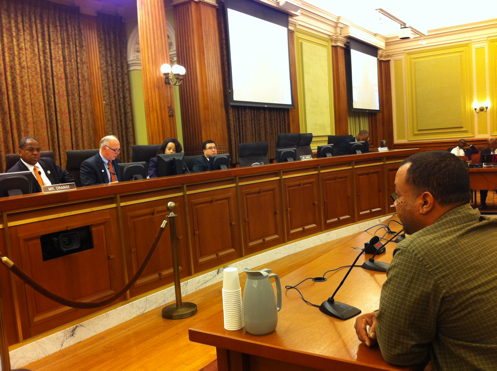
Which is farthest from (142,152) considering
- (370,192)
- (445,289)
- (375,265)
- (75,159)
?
(445,289)

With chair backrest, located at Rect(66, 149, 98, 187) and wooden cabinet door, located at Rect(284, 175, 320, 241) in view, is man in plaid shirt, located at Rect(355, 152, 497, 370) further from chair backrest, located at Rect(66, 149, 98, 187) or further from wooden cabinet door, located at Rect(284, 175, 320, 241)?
chair backrest, located at Rect(66, 149, 98, 187)

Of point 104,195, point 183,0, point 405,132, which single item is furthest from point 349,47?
point 104,195

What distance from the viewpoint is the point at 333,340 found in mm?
1186

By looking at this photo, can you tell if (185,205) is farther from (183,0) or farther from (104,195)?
(183,0)

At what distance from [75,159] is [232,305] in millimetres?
3564

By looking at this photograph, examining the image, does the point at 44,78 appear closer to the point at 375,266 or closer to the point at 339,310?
the point at 375,266

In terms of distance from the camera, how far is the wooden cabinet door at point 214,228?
3.45 m

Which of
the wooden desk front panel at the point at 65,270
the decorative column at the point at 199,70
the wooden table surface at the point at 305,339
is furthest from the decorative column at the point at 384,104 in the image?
the wooden table surface at the point at 305,339

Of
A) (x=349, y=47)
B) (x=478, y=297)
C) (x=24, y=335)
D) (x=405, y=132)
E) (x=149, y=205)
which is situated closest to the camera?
(x=478, y=297)

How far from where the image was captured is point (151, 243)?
10.3 ft

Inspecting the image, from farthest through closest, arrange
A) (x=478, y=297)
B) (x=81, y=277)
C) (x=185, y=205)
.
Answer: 1. (x=185, y=205)
2. (x=81, y=277)
3. (x=478, y=297)

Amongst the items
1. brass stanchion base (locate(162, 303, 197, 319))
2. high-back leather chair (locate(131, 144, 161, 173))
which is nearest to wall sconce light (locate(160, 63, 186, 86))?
high-back leather chair (locate(131, 144, 161, 173))

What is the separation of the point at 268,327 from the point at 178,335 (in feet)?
5.32

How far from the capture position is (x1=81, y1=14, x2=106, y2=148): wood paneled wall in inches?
268
